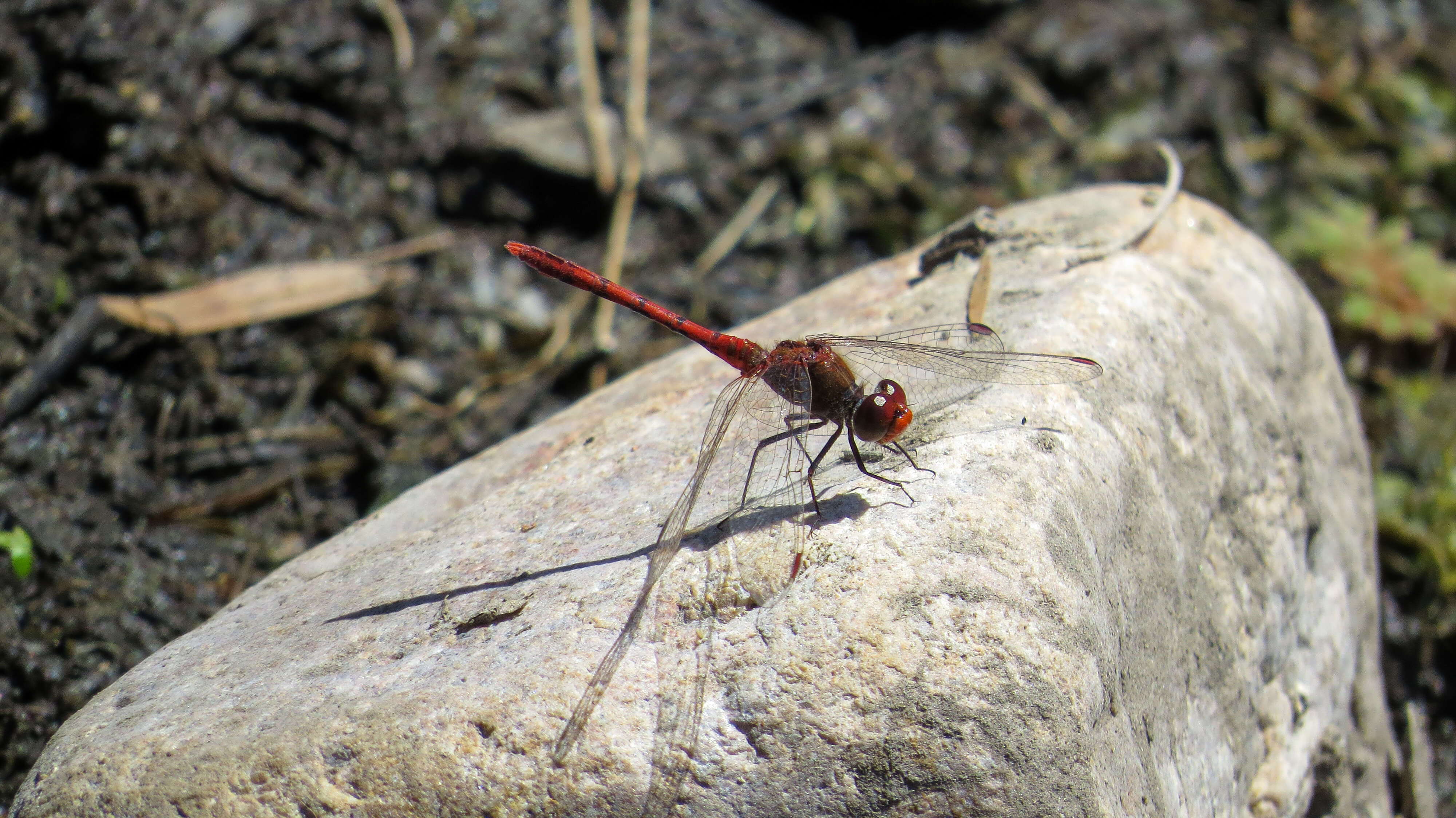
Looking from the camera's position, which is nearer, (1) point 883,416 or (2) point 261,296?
(1) point 883,416

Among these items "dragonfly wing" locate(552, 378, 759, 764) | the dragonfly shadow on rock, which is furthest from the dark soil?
"dragonfly wing" locate(552, 378, 759, 764)

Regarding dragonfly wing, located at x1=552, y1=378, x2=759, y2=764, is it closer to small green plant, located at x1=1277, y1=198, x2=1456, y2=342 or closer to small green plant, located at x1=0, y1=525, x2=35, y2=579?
small green plant, located at x1=0, y1=525, x2=35, y2=579

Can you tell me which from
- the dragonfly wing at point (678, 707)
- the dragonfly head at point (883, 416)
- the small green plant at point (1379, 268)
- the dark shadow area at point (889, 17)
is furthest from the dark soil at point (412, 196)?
the dragonfly head at point (883, 416)

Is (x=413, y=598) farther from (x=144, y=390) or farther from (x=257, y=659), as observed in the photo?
(x=144, y=390)

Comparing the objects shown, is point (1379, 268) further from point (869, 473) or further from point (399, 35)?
point (399, 35)

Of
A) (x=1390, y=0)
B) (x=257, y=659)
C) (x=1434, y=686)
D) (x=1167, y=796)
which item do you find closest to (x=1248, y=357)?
(x=1167, y=796)

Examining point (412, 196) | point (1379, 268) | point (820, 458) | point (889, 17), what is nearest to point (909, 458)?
point (820, 458)
